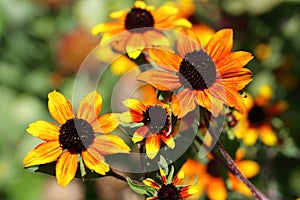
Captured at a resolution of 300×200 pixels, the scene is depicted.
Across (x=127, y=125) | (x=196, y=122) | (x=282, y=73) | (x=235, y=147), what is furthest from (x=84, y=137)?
(x=282, y=73)

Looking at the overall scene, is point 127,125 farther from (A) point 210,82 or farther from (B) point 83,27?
Answer: (B) point 83,27

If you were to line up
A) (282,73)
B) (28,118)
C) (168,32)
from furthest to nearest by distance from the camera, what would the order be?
1. (28,118)
2. (282,73)
3. (168,32)

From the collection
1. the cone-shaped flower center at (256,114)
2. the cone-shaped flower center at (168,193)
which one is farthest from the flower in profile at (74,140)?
the cone-shaped flower center at (256,114)

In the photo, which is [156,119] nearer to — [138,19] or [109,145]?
[109,145]

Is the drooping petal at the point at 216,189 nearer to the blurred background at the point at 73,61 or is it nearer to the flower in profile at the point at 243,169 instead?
the flower in profile at the point at 243,169

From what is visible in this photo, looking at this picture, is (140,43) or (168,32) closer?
(140,43)

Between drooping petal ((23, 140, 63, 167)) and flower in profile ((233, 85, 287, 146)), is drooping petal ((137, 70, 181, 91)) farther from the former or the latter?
flower in profile ((233, 85, 287, 146))
